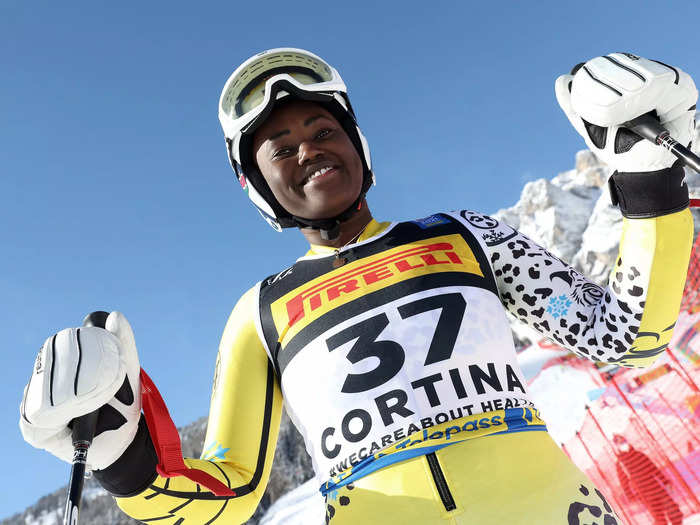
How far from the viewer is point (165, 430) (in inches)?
82.7

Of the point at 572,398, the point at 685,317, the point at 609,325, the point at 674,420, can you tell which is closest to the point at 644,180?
the point at 609,325

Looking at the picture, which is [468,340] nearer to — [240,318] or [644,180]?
[644,180]

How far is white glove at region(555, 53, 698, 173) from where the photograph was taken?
171cm

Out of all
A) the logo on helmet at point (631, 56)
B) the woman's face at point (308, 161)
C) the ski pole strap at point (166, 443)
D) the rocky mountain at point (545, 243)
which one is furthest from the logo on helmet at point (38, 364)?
the rocky mountain at point (545, 243)

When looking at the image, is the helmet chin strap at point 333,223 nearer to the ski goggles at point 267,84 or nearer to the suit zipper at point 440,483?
A: the ski goggles at point 267,84

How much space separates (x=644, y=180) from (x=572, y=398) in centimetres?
2109

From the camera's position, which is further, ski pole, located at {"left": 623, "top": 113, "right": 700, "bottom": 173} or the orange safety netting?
the orange safety netting

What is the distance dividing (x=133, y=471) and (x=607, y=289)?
6.40 feet

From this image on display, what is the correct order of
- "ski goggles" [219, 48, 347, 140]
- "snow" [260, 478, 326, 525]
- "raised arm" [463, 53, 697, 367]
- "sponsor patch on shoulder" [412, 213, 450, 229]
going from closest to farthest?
"raised arm" [463, 53, 697, 367], "sponsor patch on shoulder" [412, 213, 450, 229], "ski goggles" [219, 48, 347, 140], "snow" [260, 478, 326, 525]

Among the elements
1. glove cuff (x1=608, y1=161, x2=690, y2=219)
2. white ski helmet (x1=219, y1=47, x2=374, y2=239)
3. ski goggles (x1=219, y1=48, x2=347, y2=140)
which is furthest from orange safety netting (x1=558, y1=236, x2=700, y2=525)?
ski goggles (x1=219, y1=48, x2=347, y2=140)

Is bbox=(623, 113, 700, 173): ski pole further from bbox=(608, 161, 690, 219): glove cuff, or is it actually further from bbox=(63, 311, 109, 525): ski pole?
bbox=(63, 311, 109, 525): ski pole

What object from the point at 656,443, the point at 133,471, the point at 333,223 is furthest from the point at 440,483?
the point at 656,443

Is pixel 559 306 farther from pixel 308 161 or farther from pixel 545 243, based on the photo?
pixel 545 243

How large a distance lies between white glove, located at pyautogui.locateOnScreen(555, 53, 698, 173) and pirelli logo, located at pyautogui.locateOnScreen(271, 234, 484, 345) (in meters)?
0.74
